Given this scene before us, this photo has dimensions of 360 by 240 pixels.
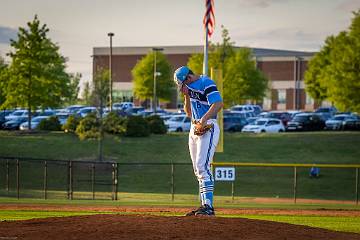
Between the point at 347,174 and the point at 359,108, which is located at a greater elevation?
the point at 359,108

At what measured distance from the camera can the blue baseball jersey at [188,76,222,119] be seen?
38.1 feet

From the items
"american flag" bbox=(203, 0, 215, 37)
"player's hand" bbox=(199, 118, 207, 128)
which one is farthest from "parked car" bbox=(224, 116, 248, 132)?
"player's hand" bbox=(199, 118, 207, 128)

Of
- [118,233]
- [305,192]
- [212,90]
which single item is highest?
[212,90]

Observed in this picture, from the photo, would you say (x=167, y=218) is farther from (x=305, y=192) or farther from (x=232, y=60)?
(x=232, y=60)

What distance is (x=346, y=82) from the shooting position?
51.3 metres

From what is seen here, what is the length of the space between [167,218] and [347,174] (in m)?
31.8

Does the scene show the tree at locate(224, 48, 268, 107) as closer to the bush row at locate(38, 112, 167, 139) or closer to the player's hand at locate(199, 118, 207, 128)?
the bush row at locate(38, 112, 167, 139)

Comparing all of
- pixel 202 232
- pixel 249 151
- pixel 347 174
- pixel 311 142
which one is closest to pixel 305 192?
pixel 347 174

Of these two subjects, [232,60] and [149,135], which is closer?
[149,135]

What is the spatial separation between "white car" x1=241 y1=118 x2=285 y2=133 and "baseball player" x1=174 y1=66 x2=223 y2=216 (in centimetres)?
4502

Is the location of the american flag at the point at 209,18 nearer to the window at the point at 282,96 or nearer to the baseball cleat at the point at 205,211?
the baseball cleat at the point at 205,211

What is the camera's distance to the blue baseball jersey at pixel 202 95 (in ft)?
38.1

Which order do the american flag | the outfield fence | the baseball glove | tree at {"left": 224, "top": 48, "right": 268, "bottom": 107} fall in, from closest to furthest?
1. the baseball glove
2. the american flag
3. the outfield fence
4. tree at {"left": 224, "top": 48, "right": 268, "bottom": 107}

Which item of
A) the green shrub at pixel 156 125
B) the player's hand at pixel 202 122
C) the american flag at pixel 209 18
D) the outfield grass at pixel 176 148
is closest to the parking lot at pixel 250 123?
the green shrub at pixel 156 125
